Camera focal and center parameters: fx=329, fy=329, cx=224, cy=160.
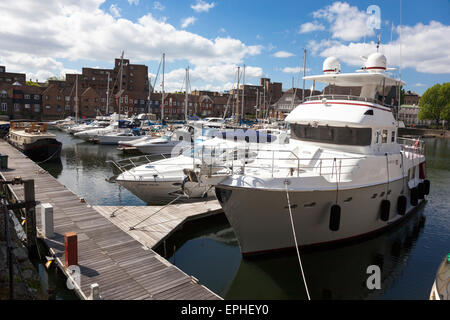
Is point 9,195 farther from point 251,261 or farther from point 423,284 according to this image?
point 423,284

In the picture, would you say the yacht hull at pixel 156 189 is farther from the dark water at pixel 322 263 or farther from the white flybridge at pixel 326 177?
the white flybridge at pixel 326 177

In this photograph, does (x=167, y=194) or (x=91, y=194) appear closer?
(x=167, y=194)

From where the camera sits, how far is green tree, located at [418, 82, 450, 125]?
8262 cm

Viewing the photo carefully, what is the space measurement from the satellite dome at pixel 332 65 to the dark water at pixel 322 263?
7.55m

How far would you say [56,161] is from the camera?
31094 mm

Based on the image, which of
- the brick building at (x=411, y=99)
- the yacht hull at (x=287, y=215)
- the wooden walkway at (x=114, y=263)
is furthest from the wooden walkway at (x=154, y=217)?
the brick building at (x=411, y=99)

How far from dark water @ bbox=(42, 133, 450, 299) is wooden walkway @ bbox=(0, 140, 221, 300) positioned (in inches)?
73.9

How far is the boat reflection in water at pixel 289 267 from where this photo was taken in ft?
33.7

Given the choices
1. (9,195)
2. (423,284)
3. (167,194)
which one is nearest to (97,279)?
(167,194)

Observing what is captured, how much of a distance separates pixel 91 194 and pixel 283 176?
1405 cm

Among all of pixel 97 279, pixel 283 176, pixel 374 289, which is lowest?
pixel 374 289

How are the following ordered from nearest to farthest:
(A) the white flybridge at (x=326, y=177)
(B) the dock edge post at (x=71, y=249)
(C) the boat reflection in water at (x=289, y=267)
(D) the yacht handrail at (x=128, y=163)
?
(B) the dock edge post at (x=71, y=249), (A) the white flybridge at (x=326, y=177), (C) the boat reflection in water at (x=289, y=267), (D) the yacht handrail at (x=128, y=163)

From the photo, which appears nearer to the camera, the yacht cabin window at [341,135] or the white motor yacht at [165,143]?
the yacht cabin window at [341,135]
